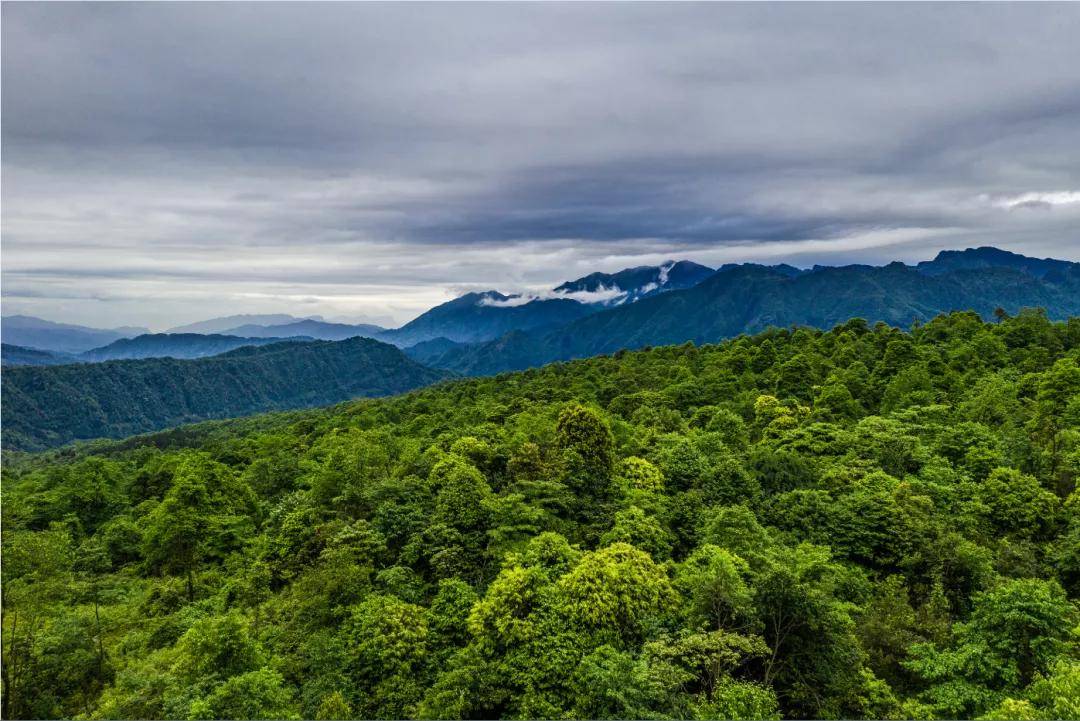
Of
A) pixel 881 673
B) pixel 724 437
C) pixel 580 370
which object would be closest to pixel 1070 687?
pixel 881 673

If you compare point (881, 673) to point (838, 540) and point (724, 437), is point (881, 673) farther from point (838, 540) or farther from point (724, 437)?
point (724, 437)

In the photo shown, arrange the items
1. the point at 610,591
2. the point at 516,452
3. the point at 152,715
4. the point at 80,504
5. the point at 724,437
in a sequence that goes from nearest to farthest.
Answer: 1. the point at 152,715
2. the point at 610,591
3. the point at 516,452
4. the point at 724,437
5. the point at 80,504

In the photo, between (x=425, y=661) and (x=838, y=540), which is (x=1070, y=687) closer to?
(x=838, y=540)

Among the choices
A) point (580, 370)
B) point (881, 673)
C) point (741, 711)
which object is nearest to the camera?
point (741, 711)

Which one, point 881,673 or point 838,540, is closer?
point 881,673

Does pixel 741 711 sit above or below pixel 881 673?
above

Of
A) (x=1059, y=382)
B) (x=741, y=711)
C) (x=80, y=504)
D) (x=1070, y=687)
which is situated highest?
(x=1059, y=382)
